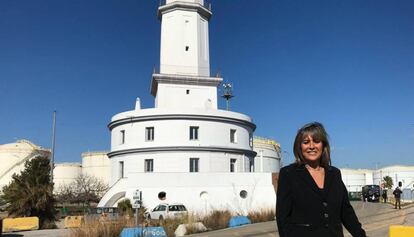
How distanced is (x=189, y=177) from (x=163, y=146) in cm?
477

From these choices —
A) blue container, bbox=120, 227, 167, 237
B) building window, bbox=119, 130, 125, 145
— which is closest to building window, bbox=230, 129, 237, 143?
building window, bbox=119, 130, 125, 145

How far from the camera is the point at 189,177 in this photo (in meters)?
33.3

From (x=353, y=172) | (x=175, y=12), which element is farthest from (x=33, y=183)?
(x=353, y=172)

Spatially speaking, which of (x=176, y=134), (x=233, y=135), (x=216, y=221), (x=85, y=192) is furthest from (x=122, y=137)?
(x=85, y=192)

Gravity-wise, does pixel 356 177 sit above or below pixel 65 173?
below

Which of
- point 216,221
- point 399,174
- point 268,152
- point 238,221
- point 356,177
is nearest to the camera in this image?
point 216,221

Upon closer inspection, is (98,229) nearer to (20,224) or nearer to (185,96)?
(20,224)

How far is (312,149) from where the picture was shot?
11.4 ft

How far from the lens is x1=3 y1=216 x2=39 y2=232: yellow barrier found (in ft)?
85.5

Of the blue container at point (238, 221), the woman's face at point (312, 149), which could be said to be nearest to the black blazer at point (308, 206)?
the woman's face at point (312, 149)

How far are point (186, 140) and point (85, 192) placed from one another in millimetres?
29391

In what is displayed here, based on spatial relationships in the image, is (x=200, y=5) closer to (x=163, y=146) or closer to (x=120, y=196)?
(x=163, y=146)

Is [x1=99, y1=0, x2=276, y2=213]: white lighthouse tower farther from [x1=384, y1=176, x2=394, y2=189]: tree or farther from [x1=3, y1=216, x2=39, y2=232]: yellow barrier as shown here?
[x1=384, y1=176, x2=394, y2=189]: tree

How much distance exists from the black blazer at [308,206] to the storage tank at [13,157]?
84363 mm
